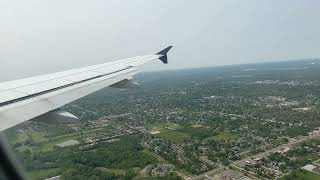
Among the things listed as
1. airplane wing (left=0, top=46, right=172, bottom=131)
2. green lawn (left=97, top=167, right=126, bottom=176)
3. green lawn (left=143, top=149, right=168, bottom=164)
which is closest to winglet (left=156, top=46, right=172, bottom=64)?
airplane wing (left=0, top=46, right=172, bottom=131)

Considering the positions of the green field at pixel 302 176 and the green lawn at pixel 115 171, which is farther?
the green lawn at pixel 115 171

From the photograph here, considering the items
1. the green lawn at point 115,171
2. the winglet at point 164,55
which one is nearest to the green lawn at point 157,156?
the green lawn at point 115,171

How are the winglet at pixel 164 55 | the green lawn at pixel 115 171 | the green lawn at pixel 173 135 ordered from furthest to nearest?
the green lawn at pixel 173 135 → the green lawn at pixel 115 171 → the winglet at pixel 164 55

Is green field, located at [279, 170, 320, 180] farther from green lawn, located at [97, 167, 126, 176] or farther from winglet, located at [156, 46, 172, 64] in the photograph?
winglet, located at [156, 46, 172, 64]

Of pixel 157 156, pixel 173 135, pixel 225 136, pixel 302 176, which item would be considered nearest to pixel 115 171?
pixel 157 156

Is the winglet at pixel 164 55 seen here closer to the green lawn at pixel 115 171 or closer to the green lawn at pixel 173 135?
the green lawn at pixel 115 171

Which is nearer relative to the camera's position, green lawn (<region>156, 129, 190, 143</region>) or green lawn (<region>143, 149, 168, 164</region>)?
green lawn (<region>143, 149, 168, 164</region>)

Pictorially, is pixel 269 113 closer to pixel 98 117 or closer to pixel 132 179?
pixel 98 117

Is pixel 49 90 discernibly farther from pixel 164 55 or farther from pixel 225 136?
pixel 225 136

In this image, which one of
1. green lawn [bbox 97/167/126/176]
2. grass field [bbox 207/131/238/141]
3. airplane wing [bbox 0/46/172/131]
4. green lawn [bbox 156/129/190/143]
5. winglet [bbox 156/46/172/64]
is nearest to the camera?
airplane wing [bbox 0/46/172/131]
